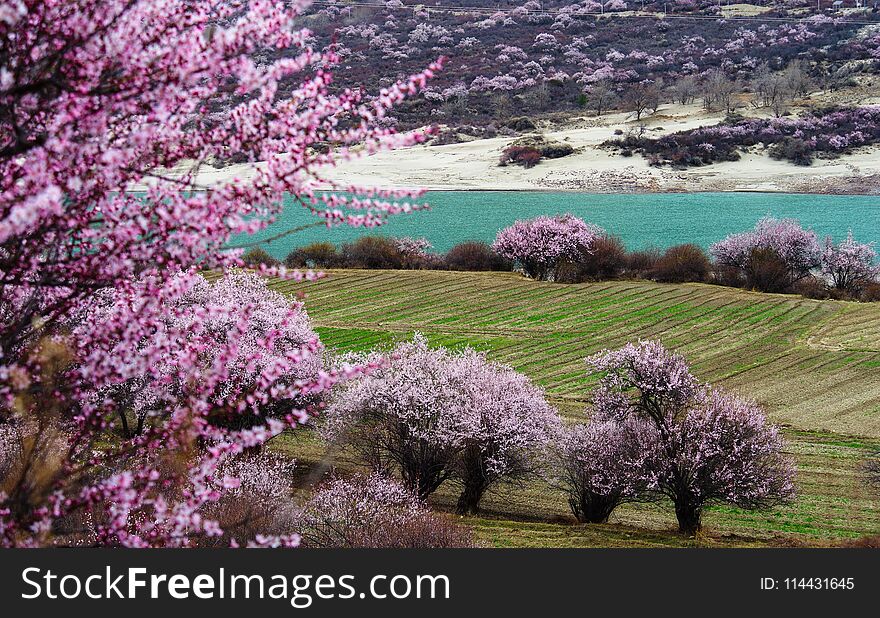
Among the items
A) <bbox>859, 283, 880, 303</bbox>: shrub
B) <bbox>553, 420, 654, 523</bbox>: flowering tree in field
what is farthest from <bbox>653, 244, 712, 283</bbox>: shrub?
<bbox>553, 420, 654, 523</bbox>: flowering tree in field

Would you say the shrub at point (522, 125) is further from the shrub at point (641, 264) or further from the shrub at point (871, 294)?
the shrub at point (871, 294)

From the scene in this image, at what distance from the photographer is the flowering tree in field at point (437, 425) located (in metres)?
20.1

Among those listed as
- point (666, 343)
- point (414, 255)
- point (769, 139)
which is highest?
point (769, 139)

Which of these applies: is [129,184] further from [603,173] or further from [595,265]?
[603,173]

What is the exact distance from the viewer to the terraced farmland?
68.4 feet

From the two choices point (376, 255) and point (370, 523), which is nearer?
point (370, 523)

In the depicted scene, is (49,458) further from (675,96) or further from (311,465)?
(675,96)

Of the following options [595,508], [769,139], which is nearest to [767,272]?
[595,508]

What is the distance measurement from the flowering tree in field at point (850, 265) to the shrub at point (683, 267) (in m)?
6.87

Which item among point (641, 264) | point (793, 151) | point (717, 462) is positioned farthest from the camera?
point (793, 151)

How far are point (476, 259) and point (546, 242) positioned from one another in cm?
574

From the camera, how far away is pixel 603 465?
2012cm

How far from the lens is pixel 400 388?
66.5 feet

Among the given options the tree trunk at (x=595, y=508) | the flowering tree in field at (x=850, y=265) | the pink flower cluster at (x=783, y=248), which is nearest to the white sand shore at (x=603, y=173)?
the pink flower cluster at (x=783, y=248)
